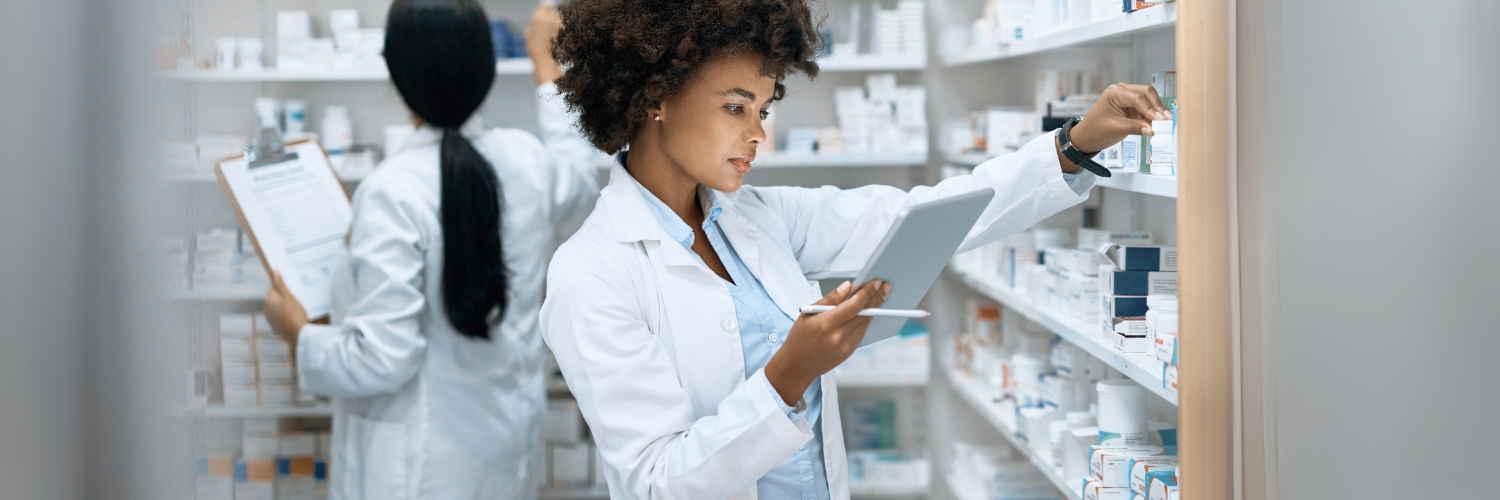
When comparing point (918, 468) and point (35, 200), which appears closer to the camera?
point (35, 200)

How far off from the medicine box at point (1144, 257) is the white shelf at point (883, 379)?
57.5 inches

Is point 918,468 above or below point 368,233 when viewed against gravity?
below

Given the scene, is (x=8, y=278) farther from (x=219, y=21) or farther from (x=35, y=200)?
(x=219, y=21)

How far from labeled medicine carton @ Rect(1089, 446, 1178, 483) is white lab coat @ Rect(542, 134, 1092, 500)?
17.7 inches

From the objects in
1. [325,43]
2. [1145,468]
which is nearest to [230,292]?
[325,43]

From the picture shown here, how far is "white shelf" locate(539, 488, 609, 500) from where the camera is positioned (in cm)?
318

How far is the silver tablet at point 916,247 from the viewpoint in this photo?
1046 millimetres

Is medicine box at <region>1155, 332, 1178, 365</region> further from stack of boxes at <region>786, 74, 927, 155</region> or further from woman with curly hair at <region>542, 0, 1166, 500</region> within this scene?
stack of boxes at <region>786, 74, 927, 155</region>

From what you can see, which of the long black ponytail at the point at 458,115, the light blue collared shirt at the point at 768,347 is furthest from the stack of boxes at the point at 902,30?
the light blue collared shirt at the point at 768,347

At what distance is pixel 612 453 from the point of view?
1202mm

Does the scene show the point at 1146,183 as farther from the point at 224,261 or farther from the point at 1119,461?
the point at 224,261

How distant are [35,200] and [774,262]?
0.97m

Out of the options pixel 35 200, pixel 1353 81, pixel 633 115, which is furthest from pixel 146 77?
pixel 1353 81

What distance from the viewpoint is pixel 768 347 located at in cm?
135
